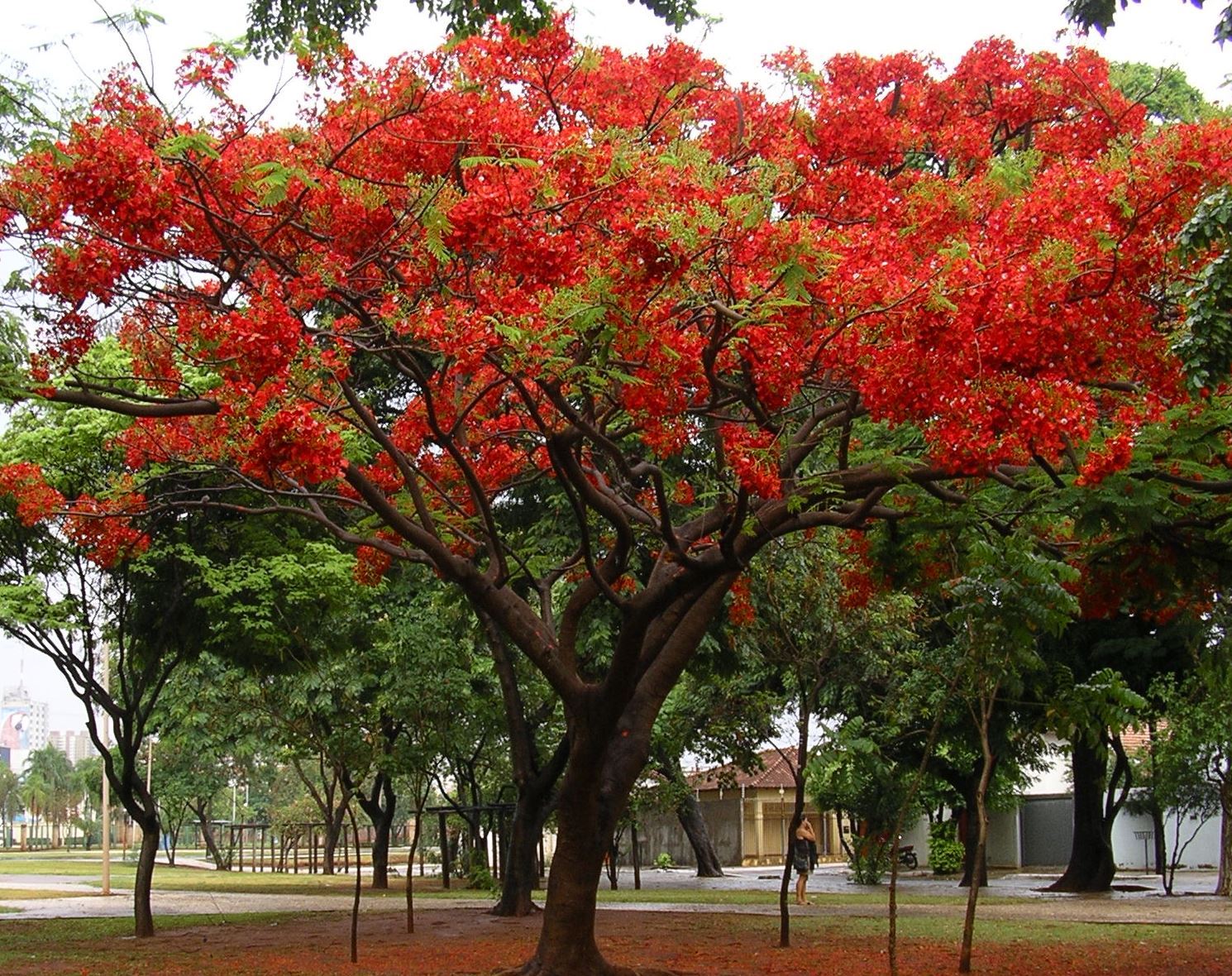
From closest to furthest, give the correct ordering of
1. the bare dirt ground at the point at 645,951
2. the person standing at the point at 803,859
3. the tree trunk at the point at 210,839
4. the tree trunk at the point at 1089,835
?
the bare dirt ground at the point at 645,951 → the person standing at the point at 803,859 → the tree trunk at the point at 1089,835 → the tree trunk at the point at 210,839

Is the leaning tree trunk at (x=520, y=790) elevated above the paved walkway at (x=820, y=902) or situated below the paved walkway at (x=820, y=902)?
above

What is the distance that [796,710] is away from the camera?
77.2 ft

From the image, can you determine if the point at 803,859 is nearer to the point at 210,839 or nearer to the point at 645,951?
the point at 645,951

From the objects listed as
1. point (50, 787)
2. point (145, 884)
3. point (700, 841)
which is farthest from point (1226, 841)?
point (50, 787)

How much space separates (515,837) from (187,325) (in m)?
9.87

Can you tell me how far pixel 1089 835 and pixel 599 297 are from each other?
2161 centimetres

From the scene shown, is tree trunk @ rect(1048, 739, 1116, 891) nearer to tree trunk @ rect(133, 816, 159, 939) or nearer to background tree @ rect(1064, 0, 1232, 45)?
tree trunk @ rect(133, 816, 159, 939)

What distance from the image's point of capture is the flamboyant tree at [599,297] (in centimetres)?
866

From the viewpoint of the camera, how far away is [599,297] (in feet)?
28.7

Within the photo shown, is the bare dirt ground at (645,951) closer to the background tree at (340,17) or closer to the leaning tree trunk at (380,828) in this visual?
the background tree at (340,17)

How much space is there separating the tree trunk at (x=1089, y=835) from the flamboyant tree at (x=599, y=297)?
1632 centimetres

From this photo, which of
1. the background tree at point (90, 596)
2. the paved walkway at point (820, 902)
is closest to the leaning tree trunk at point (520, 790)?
the paved walkway at point (820, 902)

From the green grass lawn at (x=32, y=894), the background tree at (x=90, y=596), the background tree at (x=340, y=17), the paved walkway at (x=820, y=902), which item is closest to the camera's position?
the background tree at (x=340, y=17)

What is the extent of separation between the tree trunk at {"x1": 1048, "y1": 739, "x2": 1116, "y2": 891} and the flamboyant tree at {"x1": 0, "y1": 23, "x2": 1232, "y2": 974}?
53.5 ft
